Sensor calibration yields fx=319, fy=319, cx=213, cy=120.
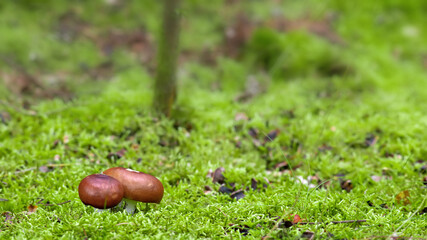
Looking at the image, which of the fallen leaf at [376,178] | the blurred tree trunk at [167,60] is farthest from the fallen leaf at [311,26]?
the fallen leaf at [376,178]

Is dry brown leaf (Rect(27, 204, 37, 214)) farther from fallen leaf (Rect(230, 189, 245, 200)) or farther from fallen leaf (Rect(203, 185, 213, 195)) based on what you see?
fallen leaf (Rect(230, 189, 245, 200))

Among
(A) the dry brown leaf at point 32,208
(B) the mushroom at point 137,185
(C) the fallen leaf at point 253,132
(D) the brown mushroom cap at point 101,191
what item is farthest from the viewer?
(C) the fallen leaf at point 253,132

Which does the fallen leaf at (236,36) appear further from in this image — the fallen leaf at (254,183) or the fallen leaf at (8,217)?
the fallen leaf at (8,217)

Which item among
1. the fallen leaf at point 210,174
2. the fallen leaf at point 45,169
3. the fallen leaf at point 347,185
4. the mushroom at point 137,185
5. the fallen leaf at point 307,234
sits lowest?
the fallen leaf at point 347,185

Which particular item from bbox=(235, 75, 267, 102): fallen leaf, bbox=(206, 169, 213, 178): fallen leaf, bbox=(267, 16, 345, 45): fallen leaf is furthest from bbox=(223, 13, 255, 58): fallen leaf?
bbox=(206, 169, 213, 178): fallen leaf

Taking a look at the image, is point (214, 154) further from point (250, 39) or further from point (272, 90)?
point (250, 39)

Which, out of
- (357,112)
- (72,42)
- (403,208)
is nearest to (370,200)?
(403,208)

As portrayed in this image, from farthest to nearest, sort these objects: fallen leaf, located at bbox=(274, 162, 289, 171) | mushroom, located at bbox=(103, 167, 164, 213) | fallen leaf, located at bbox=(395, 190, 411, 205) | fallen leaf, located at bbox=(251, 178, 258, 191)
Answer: fallen leaf, located at bbox=(274, 162, 289, 171)
fallen leaf, located at bbox=(251, 178, 258, 191)
fallen leaf, located at bbox=(395, 190, 411, 205)
mushroom, located at bbox=(103, 167, 164, 213)
